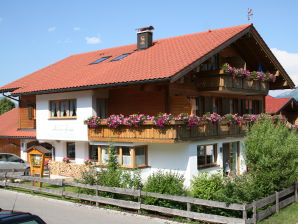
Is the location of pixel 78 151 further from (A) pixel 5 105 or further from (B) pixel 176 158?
(A) pixel 5 105

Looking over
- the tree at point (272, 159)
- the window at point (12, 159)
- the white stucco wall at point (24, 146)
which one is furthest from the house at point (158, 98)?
the tree at point (272, 159)

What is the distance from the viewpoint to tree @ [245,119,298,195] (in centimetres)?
1385

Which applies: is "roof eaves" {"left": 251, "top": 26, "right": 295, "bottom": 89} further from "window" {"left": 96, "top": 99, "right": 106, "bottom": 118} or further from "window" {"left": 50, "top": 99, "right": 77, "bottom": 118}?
"window" {"left": 50, "top": 99, "right": 77, "bottom": 118}

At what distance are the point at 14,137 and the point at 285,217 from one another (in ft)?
61.2

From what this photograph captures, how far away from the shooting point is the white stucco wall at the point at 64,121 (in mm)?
20438

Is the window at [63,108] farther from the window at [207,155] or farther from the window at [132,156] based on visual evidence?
the window at [207,155]

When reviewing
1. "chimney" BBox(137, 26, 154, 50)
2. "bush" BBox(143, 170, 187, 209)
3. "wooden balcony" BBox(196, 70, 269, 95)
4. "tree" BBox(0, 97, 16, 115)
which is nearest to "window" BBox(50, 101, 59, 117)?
"chimney" BBox(137, 26, 154, 50)

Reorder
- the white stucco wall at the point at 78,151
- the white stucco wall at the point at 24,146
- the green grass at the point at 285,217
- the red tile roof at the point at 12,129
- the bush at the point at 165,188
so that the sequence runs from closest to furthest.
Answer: the green grass at the point at 285,217, the bush at the point at 165,188, the white stucco wall at the point at 78,151, the red tile roof at the point at 12,129, the white stucco wall at the point at 24,146

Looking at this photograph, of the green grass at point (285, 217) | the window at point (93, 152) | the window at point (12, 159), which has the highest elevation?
the window at point (93, 152)

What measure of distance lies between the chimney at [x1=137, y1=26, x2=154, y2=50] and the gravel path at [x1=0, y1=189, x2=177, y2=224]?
11.7m

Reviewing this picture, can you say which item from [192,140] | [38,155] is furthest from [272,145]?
[38,155]

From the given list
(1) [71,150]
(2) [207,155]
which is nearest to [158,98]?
(2) [207,155]

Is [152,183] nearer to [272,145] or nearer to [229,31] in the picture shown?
[272,145]

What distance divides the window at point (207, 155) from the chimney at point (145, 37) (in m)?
7.76
